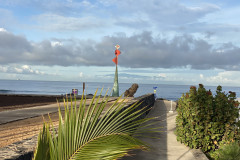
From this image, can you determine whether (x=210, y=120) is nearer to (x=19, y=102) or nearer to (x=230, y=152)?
(x=230, y=152)

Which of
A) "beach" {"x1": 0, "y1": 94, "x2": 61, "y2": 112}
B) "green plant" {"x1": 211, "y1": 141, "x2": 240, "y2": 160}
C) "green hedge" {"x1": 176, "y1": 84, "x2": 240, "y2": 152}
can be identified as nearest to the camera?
"green plant" {"x1": 211, "y1": 141, "x2": 240, "y2": 160}

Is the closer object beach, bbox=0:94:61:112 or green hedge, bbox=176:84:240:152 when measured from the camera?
green hedge, bbox=176:84:240:152

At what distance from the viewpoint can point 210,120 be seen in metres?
5.61

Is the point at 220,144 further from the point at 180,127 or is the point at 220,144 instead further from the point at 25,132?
the point at 25,132

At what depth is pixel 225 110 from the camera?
5.60 metres

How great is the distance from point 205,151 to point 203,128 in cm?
63

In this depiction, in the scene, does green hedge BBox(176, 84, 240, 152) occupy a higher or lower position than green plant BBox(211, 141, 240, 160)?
higher

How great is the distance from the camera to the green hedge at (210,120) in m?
5.51

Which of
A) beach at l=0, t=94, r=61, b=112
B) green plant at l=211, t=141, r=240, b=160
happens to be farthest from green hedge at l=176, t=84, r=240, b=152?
beach at l=0, t=94, r=61, b=112

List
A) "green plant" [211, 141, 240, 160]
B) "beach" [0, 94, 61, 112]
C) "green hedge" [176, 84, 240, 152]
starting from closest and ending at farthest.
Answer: "green plant" [211, 141, 240, 160], "green hedge" [176, 84, 240, 152], "beach" [0, 94, 61, 112]

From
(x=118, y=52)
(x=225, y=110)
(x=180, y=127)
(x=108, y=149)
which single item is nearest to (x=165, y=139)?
(x=180, y=127)

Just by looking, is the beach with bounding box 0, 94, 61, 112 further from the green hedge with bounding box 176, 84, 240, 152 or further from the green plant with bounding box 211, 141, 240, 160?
the green plant with bounding box 211, 141, 240, 160

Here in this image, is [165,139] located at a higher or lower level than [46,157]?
lower

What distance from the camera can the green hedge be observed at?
5512mm
